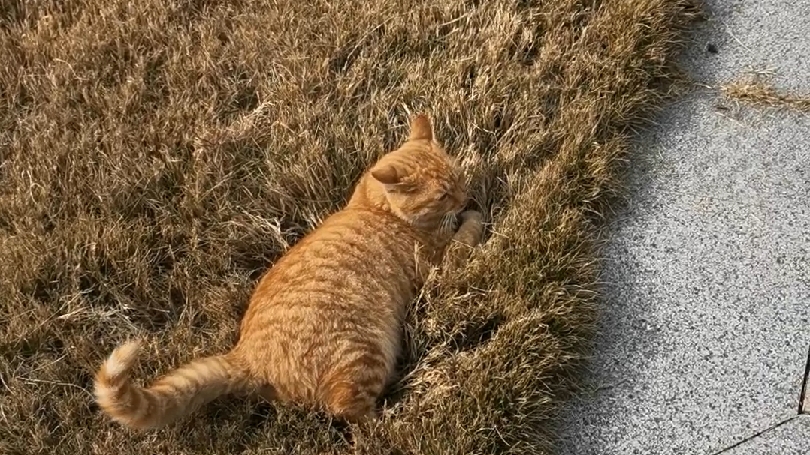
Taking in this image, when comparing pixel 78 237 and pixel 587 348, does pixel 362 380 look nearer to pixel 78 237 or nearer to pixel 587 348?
pixel 587 348

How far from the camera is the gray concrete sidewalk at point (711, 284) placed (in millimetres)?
2914

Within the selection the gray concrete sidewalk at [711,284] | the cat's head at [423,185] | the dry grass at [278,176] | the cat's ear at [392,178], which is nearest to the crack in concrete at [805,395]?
the gray concrete sidewalk at [711,284]

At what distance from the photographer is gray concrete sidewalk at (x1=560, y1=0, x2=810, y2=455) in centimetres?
291

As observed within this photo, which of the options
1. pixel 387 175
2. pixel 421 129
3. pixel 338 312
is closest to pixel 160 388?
pixel 338 312

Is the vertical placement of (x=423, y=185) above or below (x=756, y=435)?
above

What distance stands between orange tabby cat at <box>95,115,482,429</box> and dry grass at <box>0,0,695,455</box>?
102 millimetres

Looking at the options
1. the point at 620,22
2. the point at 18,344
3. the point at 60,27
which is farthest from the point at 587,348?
the point at 60,27

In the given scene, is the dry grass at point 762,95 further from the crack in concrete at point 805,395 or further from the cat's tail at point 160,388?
the cat's tail at point 160,388

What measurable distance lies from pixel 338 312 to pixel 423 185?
0.62 meters

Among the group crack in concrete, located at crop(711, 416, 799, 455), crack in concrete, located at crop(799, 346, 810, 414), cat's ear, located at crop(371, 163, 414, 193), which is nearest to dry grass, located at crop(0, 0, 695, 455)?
cat's ear, located at crop(371, 163, 414, 193)

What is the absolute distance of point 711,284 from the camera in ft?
10.7

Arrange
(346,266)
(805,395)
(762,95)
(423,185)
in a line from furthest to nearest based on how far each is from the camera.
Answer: (762,95) < (423,185) < (346,266) < (805,395)

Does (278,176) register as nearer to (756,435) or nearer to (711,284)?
(711,284)

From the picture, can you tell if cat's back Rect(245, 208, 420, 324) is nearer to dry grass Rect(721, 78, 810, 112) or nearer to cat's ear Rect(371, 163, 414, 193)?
cat's ear Rect(371, 163, 414, 193)
